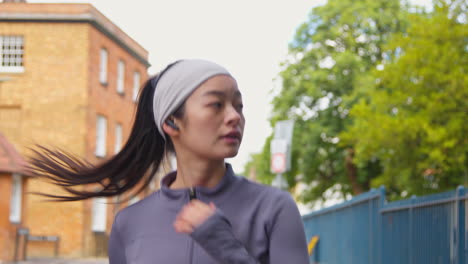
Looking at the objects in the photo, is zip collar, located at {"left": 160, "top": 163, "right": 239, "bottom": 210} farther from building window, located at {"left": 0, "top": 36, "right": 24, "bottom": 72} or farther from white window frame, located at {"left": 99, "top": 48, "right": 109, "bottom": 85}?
white window frame, located at {"left": 99, "top": 48, "right": 109, "bottom": 85}

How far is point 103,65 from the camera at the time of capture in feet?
126

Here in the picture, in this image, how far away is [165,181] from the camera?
2.96m

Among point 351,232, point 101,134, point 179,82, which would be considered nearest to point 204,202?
point 179,82

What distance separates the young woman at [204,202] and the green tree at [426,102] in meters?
18.8

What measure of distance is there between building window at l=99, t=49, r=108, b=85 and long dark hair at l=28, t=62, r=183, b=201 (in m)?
35.1

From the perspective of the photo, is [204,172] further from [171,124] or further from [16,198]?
[16,198]

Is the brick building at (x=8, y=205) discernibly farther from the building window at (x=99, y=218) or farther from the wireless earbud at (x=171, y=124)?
the wireless earbud at (x=171, y=124)

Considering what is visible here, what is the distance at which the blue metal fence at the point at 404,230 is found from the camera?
7750 mm

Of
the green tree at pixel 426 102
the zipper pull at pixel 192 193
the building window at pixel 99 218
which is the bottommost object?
the building window at pixel 99 218

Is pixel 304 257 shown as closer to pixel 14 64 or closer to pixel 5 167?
pixel 5 167

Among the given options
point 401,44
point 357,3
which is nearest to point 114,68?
point 357,3

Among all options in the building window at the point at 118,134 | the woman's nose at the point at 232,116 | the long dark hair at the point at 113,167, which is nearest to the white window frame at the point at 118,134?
the building window at the point at 118,134

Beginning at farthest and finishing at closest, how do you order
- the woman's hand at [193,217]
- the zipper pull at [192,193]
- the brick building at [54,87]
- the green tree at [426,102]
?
1. the brick building at [54,87]
2. the green tree at [426,102]
3. the zipper pull at [192,193]
4. the woman's hand at [193,217]

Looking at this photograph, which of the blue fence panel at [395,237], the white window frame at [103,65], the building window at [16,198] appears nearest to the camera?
the blue fence panel at [395,237]
